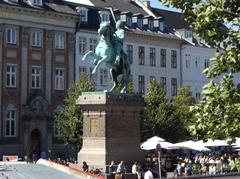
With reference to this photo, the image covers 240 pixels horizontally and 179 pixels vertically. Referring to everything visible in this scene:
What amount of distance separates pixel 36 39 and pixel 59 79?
3985 millimetres

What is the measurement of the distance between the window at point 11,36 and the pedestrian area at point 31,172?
42.1m

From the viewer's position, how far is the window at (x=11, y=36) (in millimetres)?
50781

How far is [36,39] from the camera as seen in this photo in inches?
2076

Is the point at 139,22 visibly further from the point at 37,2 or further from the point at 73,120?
the point at 73,120

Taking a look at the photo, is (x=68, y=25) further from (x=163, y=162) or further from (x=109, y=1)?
(x=163, y=162)

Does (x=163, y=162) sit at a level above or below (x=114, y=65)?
below

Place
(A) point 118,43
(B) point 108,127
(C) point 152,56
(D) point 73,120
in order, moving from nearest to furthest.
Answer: (B) point 108,127, (A) point 118,43, (D) point 73,120, (C) point 152,56

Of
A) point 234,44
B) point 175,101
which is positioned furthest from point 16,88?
point 234,44

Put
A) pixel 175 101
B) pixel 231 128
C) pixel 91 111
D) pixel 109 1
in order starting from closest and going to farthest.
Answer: pixel 231 128, pixel 91 111, pixel 175 101, pixel 109 1

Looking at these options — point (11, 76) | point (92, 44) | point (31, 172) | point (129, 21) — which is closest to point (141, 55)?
point (129, 21)

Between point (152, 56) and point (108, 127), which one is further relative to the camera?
point (152, 56)

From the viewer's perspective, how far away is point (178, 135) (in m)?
49.7

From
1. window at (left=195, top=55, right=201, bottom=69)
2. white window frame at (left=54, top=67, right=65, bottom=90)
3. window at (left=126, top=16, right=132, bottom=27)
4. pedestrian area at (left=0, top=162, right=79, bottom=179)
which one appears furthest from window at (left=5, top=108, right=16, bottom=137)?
pedestrian area at (left=0, top=162, right=79, bottom=179)

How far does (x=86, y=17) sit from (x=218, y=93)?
48.2 meters
